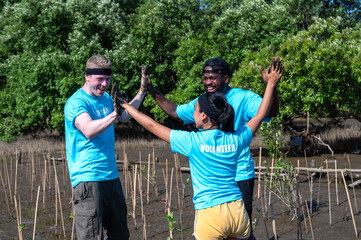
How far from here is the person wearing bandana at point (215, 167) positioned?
125 inches

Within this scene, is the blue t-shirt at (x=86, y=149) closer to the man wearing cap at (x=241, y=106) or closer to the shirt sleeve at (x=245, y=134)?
the man wearing cap at (x=241, y=106)

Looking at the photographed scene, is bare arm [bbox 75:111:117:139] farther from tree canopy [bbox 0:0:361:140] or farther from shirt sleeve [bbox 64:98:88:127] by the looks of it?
tree canopy [bbox 0:0:361:140]

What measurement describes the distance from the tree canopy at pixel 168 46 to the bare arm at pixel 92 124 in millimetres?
11474

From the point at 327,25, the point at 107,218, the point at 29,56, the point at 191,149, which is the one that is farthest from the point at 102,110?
the point at 29,56

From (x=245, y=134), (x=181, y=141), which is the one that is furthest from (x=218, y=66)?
(x=181, y=141)

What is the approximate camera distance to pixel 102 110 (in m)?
4.26

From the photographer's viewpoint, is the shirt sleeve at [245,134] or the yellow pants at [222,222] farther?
the shirt sleeve at [245,134]

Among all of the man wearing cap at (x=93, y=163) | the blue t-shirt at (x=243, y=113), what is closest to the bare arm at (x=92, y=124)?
the man wearing cap at (x=93, y=163)

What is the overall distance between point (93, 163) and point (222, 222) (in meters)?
1.42

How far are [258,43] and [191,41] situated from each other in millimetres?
2895

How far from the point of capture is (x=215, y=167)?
3242mm

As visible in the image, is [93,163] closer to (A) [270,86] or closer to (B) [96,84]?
(B) [96,84]

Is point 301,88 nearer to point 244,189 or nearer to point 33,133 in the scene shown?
point 244,189

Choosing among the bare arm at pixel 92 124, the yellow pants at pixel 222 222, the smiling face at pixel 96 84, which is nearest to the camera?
the yellow pants at pixel 222 222
